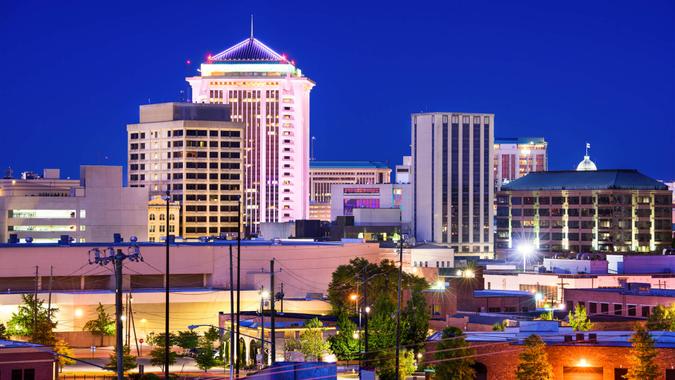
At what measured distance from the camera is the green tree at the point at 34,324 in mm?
72688

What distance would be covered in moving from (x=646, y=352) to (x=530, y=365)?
15.4 ft

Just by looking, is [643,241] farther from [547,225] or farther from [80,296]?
[80,296]

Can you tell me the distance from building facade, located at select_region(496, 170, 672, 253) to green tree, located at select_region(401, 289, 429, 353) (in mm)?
108694

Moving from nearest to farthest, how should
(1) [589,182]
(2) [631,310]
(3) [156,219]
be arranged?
1. (2) [631,310]
2. (3) [156,219]
3. (1) [589,182]

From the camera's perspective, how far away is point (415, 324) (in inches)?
2869

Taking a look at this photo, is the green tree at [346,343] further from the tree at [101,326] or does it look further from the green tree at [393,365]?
the tree at [101,326]

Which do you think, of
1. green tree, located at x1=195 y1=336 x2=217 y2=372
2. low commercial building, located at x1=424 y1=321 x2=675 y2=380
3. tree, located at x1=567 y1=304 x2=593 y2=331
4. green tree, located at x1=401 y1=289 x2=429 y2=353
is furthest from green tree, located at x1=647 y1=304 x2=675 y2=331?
green tree, located at x1=195 y1=336 x2=217 y2=372

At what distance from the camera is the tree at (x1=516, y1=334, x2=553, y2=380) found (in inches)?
2128

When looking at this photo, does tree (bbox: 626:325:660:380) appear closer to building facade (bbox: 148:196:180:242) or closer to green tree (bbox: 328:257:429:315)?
green tree (bbox: 328:257:429:315)

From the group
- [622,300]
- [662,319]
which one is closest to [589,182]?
[622,300]

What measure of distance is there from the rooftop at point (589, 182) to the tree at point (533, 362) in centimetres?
13428

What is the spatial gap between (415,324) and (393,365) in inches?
402

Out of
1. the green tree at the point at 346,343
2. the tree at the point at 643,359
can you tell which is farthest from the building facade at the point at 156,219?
the tree at the point at 643,359

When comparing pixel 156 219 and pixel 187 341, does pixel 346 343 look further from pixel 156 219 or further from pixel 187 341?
pixel 156 219
